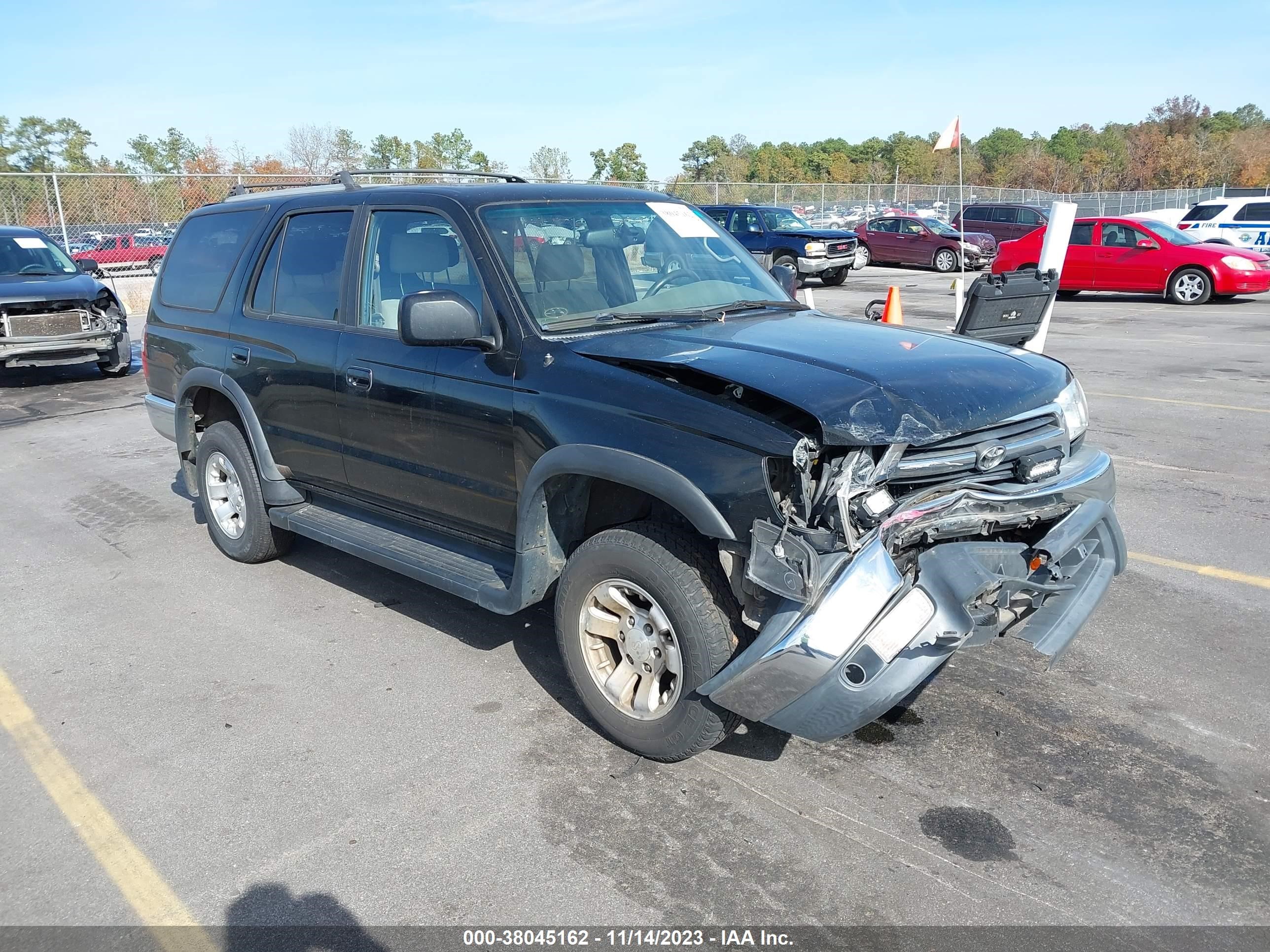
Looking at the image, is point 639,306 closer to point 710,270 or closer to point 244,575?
point 710,270

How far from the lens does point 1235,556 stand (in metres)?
5.61

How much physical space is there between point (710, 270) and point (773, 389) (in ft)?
5.74

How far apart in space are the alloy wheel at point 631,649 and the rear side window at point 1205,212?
23850 millimetres

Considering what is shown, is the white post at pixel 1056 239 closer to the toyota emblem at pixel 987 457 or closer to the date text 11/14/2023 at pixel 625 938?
Answer: the toyota emblem at pixel 987 457

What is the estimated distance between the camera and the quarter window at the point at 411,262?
431 centimetres

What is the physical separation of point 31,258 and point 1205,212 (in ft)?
76.3

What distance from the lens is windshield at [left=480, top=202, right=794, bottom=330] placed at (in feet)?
13.7

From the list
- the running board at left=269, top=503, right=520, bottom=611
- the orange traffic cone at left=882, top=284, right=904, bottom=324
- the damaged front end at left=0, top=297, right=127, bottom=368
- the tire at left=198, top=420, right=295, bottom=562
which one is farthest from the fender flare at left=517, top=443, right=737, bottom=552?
the damaged front end at left=0, top=297, right=127, bottom=368

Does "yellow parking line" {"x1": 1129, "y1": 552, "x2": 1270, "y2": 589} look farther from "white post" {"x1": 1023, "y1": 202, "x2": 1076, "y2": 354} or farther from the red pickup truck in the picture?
the red pickup truck

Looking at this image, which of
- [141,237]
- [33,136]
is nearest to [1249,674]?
[141,237]

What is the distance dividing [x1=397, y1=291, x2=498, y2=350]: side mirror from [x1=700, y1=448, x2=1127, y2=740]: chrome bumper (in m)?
1.65

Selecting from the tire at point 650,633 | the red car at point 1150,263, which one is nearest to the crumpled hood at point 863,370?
the tire at point 650,633

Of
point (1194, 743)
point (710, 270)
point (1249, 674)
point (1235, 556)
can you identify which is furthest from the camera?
point (1235, 556)

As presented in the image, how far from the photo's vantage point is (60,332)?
1226 centimetres
